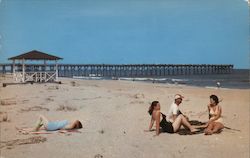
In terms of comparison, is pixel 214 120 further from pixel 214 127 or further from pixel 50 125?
pixel 50 125

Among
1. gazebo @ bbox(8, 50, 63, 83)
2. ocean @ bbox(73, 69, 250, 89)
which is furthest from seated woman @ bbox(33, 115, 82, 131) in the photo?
ocean @ bbox(73, 69, 250, 89)

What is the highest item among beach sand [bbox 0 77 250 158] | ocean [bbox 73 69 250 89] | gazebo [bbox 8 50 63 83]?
gazebo [bbox 8 50 63 83]

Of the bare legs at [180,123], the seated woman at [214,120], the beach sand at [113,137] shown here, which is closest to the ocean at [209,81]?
the beach sand at [113,137]

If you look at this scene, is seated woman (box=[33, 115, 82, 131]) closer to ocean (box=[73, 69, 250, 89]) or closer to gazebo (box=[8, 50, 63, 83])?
gazebo (box=[8, 50, 63, 83])

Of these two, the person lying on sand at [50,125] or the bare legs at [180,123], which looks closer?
the bare legs at [180,123]

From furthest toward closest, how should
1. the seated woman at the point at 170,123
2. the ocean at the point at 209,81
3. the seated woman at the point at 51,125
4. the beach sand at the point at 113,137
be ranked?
the ocean at the point at 209,81, the seated woman at the point at 51,125, the seated woman at the point at 170,123, the beach sand at the point at 113,137

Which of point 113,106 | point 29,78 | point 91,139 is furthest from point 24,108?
point 29,78

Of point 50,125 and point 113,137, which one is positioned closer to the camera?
point 113,137

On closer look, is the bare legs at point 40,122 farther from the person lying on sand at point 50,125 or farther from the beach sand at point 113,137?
the beach sand at point 113,137

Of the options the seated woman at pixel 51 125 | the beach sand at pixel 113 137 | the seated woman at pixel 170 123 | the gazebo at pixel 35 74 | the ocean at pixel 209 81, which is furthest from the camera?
the ocean at pixel 209 81

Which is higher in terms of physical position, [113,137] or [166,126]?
[166,126]

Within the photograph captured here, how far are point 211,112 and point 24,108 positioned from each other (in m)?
5.21

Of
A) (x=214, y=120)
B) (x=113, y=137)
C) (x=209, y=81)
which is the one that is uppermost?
(x=209, y=81)

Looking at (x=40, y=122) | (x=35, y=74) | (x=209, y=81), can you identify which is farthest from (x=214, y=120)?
(x=209, y=81)
